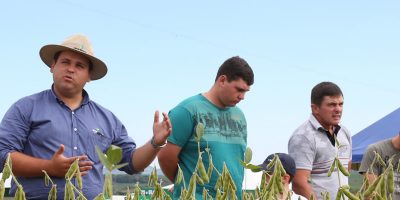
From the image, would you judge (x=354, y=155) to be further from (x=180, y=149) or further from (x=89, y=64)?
(x=89, y=64)

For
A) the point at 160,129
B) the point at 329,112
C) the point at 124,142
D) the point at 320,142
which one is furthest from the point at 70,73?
the point at 329,112

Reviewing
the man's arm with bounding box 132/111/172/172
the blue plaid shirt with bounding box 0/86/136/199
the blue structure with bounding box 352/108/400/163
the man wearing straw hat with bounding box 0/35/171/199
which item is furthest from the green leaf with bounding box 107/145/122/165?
the blue structure with bounding box 352/108/400/163

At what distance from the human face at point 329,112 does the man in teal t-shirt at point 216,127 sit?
18.6 inches

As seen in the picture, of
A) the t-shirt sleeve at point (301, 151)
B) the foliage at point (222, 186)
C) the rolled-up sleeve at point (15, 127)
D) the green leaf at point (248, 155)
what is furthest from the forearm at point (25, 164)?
the t-shirt sleeve at point (301, 151)

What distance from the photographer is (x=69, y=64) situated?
85.6 inches

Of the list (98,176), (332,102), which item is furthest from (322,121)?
(98,176)

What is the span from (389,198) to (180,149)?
6.07 feet

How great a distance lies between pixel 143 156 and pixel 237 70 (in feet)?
3.36

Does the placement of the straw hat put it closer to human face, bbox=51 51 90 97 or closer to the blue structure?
human face, bbox=51 51 90 97

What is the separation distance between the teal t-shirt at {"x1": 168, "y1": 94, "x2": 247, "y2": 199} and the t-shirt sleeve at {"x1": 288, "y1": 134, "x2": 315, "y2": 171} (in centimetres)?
29

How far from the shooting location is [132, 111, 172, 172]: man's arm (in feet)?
5.56

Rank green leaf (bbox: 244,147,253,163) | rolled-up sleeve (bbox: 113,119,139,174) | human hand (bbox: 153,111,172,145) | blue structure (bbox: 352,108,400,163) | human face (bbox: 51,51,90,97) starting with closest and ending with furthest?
green leaf (bbox: 244,147,253,163) < human hand (bbox: 153,111,172,145) < human face (bbox: 51,51,90,97) < rolled-up sleeve (bbox: 113,119,139,174) < blue structure (bbox: 352,108,400,163)

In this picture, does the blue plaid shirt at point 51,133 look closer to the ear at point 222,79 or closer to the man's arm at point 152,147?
the man's arm at point 152,147

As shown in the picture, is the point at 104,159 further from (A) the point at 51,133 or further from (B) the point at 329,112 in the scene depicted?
(B) the point at 329,112
